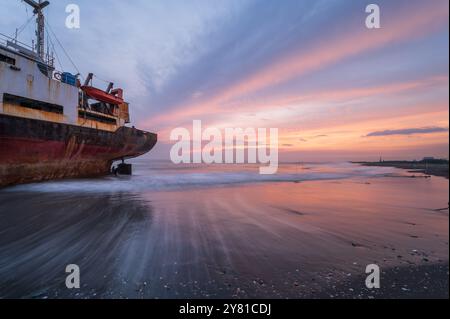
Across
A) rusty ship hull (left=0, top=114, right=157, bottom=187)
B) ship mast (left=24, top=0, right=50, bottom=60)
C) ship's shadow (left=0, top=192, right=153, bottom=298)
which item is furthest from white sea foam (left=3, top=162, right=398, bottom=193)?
ship mast (left=24, top=0, right=50, bottom=60)

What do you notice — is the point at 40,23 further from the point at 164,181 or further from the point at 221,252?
the point at 221,252

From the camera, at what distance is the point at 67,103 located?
13.2m

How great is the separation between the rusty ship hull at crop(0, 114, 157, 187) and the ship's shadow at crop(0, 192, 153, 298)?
5.58m

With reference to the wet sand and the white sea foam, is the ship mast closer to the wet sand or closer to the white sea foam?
the white sea foam

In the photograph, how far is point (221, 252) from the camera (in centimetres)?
346

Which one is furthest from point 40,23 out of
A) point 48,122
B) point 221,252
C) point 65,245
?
point 221,252

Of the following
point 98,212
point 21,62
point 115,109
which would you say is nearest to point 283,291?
point 98,212

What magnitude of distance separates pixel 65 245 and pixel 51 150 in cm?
1184

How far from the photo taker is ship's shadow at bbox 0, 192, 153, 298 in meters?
2.50

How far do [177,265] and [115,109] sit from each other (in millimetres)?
19351

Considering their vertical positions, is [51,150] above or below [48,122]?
below
